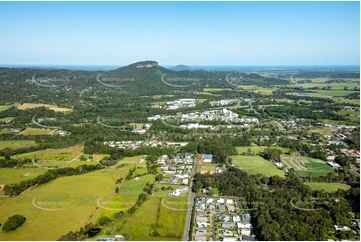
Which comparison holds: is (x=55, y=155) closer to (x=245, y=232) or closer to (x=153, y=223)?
(x=153, y=223)

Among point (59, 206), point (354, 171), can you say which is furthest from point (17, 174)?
point (354, 171)

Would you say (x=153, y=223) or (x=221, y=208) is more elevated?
(x=221, y=208)

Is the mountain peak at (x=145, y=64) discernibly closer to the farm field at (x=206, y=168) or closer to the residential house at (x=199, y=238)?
the farm field at (x=206, y=168)

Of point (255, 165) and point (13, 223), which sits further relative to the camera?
point (255, 165)

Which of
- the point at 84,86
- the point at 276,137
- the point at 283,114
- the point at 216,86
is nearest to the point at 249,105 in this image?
the point at 283,114

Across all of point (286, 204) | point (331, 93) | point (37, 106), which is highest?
point (331, 93)

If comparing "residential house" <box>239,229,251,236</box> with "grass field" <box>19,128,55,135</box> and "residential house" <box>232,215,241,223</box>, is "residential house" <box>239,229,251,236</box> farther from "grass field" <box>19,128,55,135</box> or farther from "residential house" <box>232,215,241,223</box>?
"grass field" <box>19,128,55,135</box>

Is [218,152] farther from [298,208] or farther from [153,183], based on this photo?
[298,208]

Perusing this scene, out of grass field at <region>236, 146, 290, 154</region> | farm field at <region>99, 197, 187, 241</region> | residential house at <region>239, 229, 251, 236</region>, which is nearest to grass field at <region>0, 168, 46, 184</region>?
farm field at <region>99, 197, 187, 241</region>

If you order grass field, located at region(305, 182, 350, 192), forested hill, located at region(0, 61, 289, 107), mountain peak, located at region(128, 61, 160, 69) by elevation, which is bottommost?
grass field, located at region(305, 182, 350, 192)
